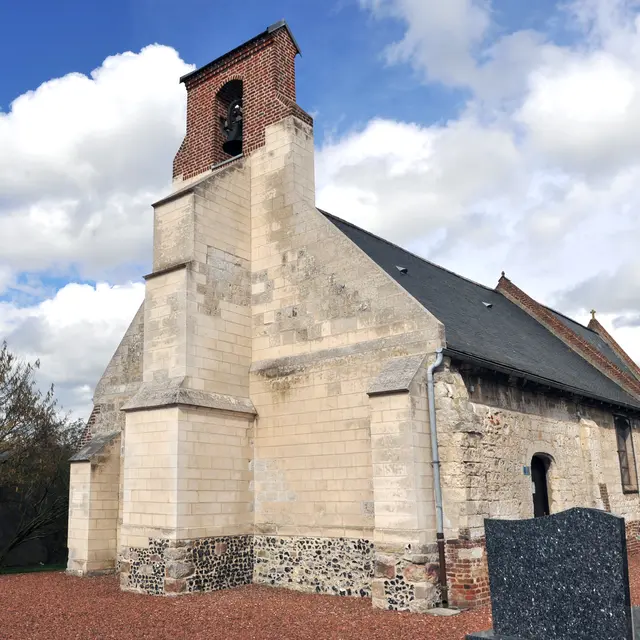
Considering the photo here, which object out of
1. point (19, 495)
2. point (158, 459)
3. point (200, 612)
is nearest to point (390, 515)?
point (200, 612)

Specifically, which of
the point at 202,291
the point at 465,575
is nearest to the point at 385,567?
the point at 465,575

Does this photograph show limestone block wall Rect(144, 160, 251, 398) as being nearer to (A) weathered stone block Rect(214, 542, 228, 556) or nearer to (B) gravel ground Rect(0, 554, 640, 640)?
(A) weathered stone block Rect(214, 542, 228, 556)

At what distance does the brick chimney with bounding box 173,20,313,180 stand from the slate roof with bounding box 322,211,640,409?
104 inches

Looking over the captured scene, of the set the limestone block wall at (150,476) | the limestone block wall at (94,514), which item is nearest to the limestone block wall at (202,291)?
the limestone block wall at (150,476)

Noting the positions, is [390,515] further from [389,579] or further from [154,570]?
[154,570]

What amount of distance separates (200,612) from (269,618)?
3.94 ft

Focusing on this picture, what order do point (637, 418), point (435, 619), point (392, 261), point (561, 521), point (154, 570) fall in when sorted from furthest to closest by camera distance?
1. point (637, 418)
2. point (392, 261)
3. point (154, 570)
4. point (435, 619)
5. point (561, 521)

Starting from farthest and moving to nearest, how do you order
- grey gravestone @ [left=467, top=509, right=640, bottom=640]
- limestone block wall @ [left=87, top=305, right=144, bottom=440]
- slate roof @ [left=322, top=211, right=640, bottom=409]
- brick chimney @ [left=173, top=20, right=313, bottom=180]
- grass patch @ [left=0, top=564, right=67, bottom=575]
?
1. grass patch @ [left=0, top=564, right=67, bottom=575]
2. limestone block wall @ [left=87, top=305, right=144, bottom=440]
3. brick chimney @ [left=173, top=20, right=313, bottom=180]
4. slate roof @ [left=322, top=211, right=640, bottom=409]
5. grey gravestone @ [left=467, top=509, right=640, bottom=640]

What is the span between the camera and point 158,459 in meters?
12.1

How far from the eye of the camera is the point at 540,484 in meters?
13.8

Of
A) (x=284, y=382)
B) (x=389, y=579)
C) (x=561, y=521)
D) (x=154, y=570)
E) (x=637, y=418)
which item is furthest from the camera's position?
(x=637, y=418)

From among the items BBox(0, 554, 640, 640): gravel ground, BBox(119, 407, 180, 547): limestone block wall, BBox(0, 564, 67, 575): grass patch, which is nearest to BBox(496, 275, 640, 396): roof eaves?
BBox(0, 554, 640, 640): gravel ground

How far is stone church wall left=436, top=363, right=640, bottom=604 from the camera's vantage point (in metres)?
10.4

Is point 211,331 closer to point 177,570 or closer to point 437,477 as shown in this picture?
point 177,570
